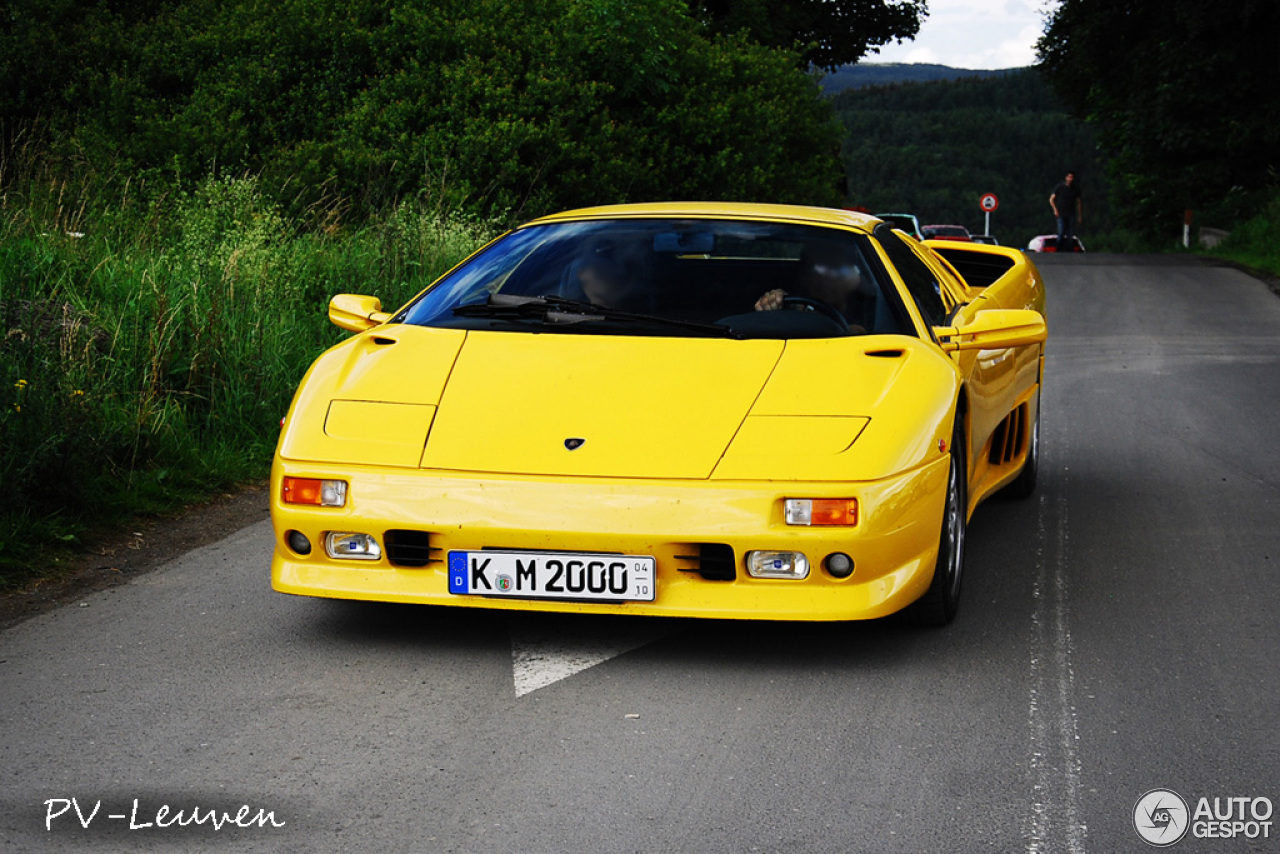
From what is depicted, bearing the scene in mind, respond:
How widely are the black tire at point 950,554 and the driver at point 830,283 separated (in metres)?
0.57

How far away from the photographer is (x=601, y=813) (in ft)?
10.6

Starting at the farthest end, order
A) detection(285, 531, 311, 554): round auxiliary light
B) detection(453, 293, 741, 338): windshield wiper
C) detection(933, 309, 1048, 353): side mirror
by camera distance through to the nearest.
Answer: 1. detection(933, 309, 1048, 353): side mirror
2. detection(453, 293, 741, 338): windshield wiper
3. detection(285, 531, 311, 554): round auxiliary light

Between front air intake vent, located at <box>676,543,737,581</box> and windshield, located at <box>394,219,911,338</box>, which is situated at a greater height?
windshield, located at <box>394,219,911,338</box>

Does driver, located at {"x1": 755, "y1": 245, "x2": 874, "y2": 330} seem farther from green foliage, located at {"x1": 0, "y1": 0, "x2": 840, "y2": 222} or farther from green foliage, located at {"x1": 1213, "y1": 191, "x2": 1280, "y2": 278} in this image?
green foliage, located at {"x1": 1213, "y1": 191, "x2": 1280, "y2": 278}

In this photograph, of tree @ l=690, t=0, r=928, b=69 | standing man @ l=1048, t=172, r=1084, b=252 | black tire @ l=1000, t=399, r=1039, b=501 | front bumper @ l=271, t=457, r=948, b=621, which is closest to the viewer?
front bumper @ l=271, t=457, r=948, b=621

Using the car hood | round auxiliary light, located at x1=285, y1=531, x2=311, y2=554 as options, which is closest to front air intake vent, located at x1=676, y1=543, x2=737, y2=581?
the car hood

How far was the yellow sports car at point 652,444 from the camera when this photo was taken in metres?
4.13

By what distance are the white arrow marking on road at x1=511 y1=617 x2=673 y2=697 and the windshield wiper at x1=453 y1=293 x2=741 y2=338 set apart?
3.31 ft

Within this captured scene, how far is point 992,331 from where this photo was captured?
17.4ft

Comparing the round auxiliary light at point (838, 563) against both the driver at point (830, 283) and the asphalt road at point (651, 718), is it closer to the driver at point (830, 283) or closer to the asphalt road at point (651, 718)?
the asphalt road at point (651, 718)

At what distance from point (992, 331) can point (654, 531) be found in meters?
1.84

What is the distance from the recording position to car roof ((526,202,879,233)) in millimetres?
5574

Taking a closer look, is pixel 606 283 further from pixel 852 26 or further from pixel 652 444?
pixel 852 26

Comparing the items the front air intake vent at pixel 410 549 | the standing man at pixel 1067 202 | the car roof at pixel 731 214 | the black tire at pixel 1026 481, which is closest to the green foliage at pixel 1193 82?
the standing man at pixel 1067 202
